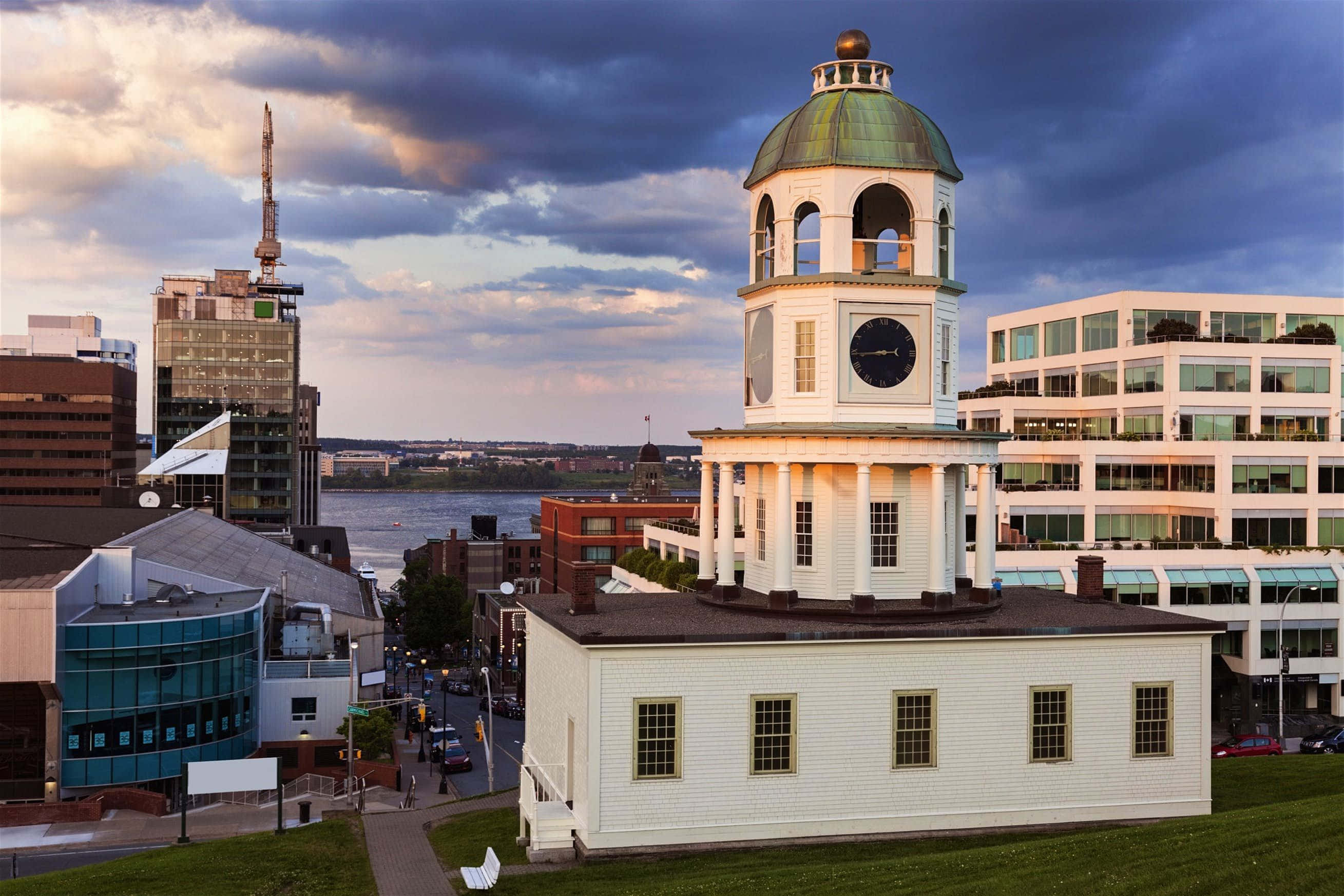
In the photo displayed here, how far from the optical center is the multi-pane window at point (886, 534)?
123 feet

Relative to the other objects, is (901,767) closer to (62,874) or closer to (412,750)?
(62,874)

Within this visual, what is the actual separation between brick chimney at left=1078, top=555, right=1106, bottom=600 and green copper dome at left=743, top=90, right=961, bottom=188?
13.1 m

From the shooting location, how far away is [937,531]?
36.6 m

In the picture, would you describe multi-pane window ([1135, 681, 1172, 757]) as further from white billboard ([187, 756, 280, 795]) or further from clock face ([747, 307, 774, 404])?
white billboard ([187, 756, 280, 795])

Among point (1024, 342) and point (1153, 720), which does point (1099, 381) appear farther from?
point (1153, 720)

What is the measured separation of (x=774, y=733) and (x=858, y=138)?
18.0 metres

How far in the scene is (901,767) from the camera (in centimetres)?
3288

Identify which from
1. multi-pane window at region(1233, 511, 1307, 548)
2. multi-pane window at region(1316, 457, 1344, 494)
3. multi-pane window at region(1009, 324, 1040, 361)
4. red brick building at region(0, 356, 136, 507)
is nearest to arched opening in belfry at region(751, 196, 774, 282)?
multi-pane window at region(1233, 511, 1307, 548)

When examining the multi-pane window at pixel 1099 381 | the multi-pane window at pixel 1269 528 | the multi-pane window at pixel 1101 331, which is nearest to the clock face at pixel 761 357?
the multi-pane window at pixel 1269 528

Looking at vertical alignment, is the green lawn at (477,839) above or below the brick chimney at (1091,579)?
below

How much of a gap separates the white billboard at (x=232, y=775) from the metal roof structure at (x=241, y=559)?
33563 millimetres

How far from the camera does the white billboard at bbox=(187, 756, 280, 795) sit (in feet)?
139

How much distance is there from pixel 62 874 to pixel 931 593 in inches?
1036

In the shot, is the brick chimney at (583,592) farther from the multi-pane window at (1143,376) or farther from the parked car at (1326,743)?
the multi-pane window at (1143,376)
